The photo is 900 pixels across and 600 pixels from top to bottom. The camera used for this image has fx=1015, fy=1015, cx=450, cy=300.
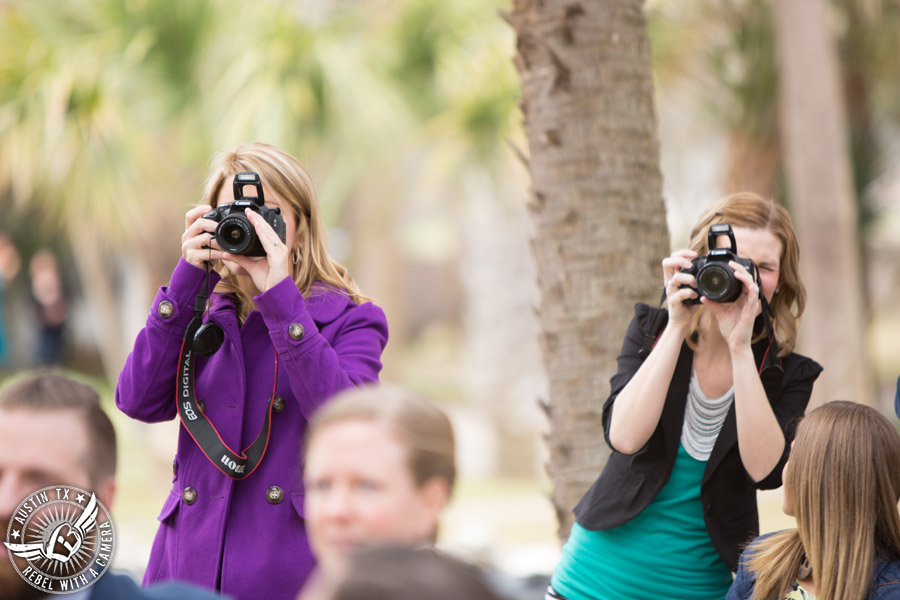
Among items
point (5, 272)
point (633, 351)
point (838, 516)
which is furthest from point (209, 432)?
point (5, 272)

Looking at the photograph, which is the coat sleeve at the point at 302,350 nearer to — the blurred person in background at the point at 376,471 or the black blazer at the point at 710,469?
the blurred person in background at the point at 376,471

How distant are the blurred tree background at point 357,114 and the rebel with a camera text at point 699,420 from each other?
159 inches

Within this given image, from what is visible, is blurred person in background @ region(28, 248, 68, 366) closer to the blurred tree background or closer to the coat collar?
the blurred tree background

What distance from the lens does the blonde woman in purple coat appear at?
2.21m

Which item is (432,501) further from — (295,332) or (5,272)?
(5,272)

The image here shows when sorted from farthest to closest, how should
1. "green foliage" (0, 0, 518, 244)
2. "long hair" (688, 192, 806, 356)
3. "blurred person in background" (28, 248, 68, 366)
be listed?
"blurred person in background" (28, 248, 68, 366), "green foliage" (0, 0, 518, 244), "long hair" (688, 192, 806, 356)

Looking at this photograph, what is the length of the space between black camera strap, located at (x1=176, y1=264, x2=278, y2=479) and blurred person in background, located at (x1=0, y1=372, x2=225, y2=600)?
1.71 ft

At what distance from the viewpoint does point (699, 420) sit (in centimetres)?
239

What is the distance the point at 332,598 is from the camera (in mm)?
1164

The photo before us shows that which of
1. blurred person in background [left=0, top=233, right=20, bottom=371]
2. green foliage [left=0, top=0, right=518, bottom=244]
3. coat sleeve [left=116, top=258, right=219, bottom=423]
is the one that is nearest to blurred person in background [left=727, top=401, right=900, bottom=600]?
coat sleeve [left=116, top=258, right=219, bottom=423]

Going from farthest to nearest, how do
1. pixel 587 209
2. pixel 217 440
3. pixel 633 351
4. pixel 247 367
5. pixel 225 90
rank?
pixel 225 90 < pixel 587 209 < pixel 633 351 < pixel 247 367 < pixel 217 440

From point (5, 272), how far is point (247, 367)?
907 cm

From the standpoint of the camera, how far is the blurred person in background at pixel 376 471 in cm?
159

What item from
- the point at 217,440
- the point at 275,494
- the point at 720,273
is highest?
the point at 720,273
